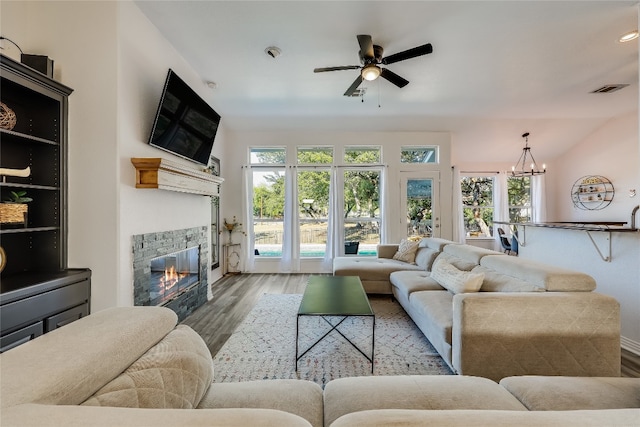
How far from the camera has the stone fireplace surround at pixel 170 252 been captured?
2.61 meters

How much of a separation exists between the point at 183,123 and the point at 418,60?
2.87 metres

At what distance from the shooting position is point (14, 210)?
190cm

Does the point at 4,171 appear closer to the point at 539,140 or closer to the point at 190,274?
the point at 190,274

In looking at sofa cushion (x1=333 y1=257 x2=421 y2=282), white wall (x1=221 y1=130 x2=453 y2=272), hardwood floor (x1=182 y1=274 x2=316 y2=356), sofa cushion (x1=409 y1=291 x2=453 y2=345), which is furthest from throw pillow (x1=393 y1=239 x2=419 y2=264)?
hardwood floor (x1=182 y1=274 x2=316 y2=356)

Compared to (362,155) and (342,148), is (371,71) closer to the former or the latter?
(342,148)

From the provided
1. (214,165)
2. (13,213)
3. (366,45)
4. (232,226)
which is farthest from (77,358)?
(232,226)

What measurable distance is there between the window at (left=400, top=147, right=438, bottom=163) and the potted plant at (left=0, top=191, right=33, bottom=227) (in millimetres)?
5546

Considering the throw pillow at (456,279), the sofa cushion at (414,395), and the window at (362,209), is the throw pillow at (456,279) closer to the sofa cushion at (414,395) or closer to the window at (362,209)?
the sofa cushion at (414,395)

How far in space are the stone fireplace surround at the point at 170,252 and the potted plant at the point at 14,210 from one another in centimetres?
75

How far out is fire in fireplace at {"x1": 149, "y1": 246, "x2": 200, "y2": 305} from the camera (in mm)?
2908

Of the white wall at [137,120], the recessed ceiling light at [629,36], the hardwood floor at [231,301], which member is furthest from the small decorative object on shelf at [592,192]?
the white wall at [137,120]

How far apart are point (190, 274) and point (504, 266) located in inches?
141

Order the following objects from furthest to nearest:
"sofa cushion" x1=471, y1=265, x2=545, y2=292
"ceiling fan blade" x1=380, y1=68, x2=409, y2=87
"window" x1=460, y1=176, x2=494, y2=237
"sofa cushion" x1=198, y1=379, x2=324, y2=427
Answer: "window" x1=460, y1=176, x2=494, y2=237, "ceiling fan blade" x1=380, y1=68, x2=409, y2=87, "sofa cushion" x1=471, y1=265, x2=545, y2=292, "sofa cushion" x1=198, y1=379, x2=324, y2=427

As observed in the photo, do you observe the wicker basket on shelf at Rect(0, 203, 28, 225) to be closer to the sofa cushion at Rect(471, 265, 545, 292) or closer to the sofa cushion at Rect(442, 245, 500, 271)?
the sofa cushion at Rect(471, 265, 545, 292)
